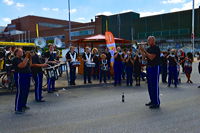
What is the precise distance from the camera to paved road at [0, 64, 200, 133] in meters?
4.66

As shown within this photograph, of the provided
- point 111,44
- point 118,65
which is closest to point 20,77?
point 118,65

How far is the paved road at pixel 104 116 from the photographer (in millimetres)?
4664

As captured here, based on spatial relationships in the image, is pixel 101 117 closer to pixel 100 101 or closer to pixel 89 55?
pixel 100 101

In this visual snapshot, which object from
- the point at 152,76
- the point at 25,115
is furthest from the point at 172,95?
the point at 25,115

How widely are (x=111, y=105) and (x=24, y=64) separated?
296 cm

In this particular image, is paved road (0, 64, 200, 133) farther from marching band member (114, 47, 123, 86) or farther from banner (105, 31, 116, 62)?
banner (105, 31, 116, 62)

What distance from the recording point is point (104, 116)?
18.4 ft

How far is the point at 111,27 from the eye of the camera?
234 ft

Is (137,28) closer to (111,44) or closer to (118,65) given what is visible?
(111,44)

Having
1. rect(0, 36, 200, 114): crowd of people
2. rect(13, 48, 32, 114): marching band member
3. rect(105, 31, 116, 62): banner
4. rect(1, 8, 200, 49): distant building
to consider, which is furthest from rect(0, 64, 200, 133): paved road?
rect(1, 8, 200, 49): distant building

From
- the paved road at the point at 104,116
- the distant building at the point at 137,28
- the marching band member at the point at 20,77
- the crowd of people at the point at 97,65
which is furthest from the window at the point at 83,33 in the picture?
the marching band member at the point at 20,77

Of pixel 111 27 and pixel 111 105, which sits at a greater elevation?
pixel 111 27

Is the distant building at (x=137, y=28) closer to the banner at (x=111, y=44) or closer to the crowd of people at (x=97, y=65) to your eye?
the banner at (x=111, y=44)

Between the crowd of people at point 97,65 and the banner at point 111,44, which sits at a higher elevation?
the banner at point 111,44
